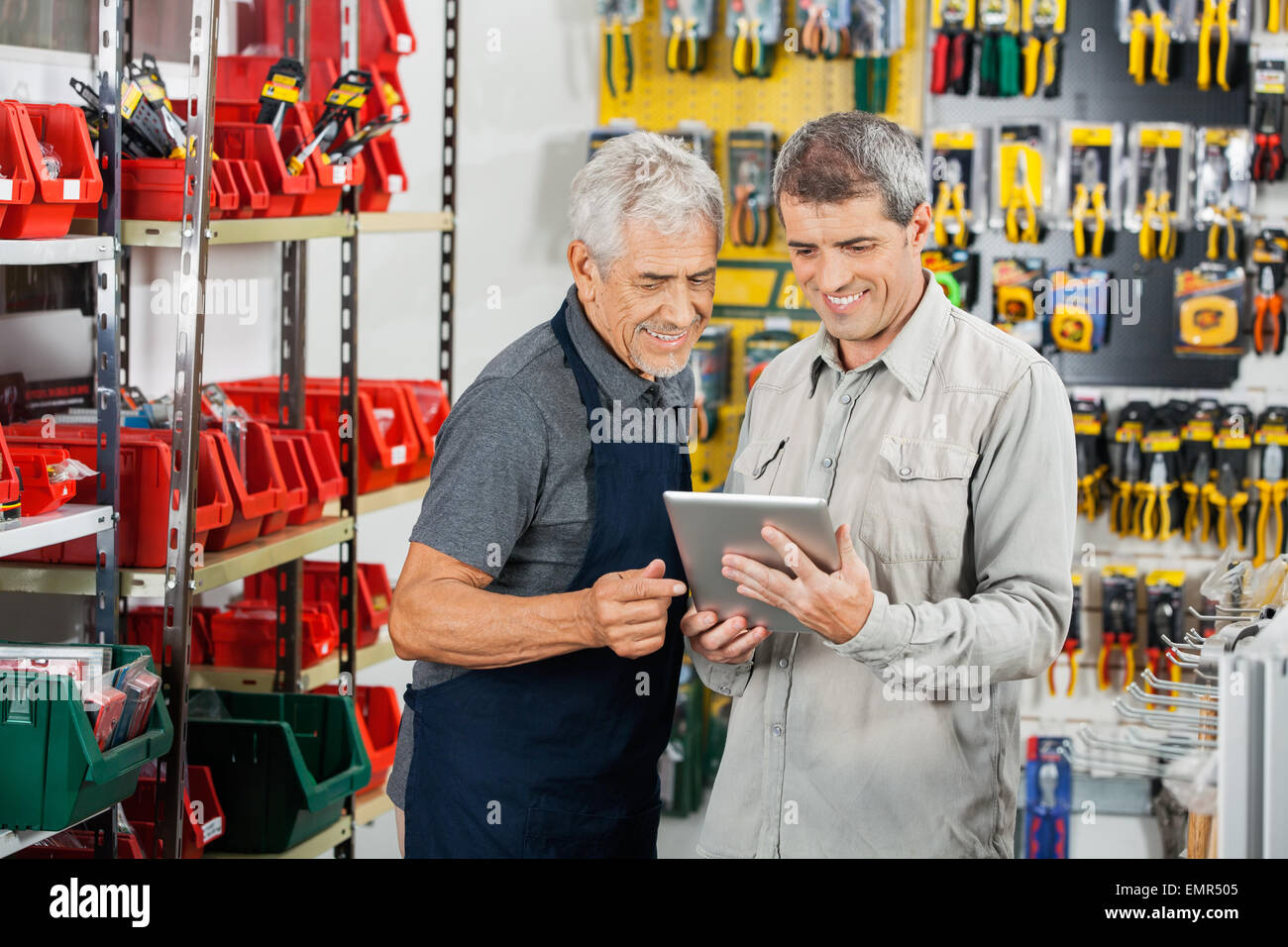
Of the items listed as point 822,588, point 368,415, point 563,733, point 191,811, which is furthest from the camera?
point 368,415

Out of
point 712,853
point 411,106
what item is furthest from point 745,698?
point 411,106

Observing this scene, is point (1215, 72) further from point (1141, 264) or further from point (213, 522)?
point (213, 522)

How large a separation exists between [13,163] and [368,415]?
123cm

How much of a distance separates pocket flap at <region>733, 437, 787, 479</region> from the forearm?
389 mm

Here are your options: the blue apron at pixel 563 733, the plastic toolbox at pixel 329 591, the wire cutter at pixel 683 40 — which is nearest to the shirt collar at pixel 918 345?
the blue apron at pixel 563 733

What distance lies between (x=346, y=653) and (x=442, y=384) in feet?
2.65

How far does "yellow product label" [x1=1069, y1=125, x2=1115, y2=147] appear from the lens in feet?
15.4

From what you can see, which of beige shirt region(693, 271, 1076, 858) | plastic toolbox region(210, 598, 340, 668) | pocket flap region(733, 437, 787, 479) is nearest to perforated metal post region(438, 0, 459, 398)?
plastic toolbox region(210, 598, 340, 668)

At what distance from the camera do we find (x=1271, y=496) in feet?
15.1

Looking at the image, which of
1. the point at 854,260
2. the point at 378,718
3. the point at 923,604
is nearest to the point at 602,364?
the point at 854,260

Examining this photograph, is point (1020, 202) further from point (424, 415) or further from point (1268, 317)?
point (424, 415)

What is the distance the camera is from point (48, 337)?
10.4 feet

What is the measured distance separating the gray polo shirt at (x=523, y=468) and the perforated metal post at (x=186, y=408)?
2.56 ft

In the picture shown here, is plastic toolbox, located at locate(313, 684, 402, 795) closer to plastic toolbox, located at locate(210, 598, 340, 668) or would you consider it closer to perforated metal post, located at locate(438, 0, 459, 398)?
plastic toolbox, located at locate(210, 598, 340, 668)
